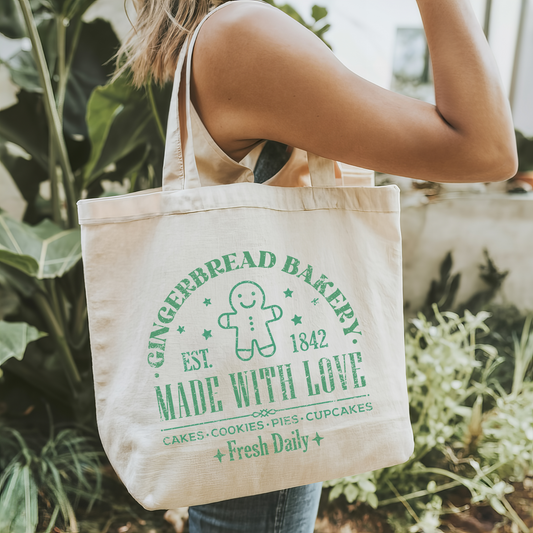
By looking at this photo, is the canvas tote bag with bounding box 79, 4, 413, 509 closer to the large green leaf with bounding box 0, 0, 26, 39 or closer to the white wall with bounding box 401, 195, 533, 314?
the large green leaf with bounding box 0, 0, 26, 39

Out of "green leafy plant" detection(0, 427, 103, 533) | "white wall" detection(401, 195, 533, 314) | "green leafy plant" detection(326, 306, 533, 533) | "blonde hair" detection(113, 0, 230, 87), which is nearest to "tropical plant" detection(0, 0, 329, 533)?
"green leafy plant" detection(0, 427, 103, 533)

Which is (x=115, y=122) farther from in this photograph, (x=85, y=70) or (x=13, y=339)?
(x=13, y=339)

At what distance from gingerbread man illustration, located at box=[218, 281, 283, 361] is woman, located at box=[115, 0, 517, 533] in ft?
0.54

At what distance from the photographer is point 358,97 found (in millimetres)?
430

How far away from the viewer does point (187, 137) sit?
1.58 feet

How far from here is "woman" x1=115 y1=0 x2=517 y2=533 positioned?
0.43 m

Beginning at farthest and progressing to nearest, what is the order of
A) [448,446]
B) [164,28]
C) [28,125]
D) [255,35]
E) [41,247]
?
[448,446], [28,125], [41,247], [164,28], [255,35]

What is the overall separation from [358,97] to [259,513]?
49cm

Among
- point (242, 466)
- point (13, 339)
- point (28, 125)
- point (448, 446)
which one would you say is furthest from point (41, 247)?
point (448, 446)

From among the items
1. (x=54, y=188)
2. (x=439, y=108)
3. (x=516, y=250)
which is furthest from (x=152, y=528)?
(x=516, y=250)

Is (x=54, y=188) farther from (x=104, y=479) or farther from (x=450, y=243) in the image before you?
(x=450, y=243)

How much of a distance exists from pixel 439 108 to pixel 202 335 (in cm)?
34

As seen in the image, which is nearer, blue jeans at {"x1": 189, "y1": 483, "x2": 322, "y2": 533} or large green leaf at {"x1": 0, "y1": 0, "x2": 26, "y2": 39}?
blue jeans at {"x1": 189, "y1": 483, "x2": 322, "y2": 533}

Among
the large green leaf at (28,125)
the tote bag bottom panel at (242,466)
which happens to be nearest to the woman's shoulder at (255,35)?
the tote bag bottom panel at (242,466)
